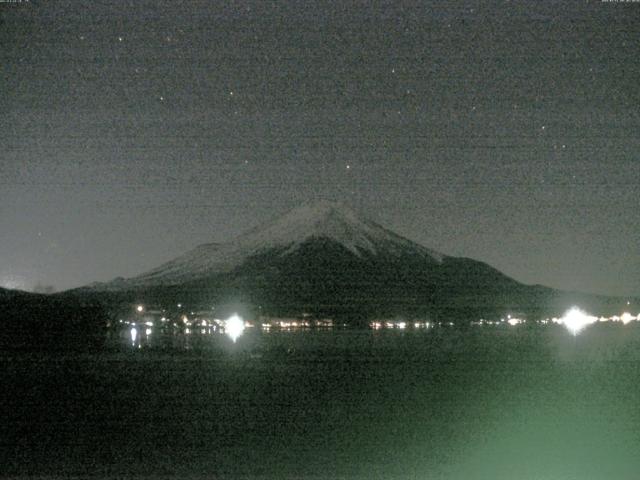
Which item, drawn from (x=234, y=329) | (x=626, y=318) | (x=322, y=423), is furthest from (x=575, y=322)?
(x=322, y=423)

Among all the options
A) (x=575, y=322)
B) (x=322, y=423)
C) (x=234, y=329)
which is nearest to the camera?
(x=322, y=423)

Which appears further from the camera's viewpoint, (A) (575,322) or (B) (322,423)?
(A) (575,322)

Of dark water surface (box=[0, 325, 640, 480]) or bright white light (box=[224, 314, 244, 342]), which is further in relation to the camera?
bright white light (box=[224, 314, 244, 342])

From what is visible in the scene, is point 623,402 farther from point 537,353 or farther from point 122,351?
point 122,351

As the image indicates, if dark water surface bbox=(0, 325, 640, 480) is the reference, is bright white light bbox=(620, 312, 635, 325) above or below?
above

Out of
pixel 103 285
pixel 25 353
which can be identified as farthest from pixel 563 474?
pixel 103 285

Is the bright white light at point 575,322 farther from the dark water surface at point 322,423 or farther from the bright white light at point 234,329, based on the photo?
the dark water surface at point 322,423

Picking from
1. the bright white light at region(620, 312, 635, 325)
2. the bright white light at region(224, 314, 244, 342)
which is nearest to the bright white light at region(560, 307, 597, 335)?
the bright white light at region(620, 312, 635, 325)

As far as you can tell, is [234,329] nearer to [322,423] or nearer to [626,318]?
[626,318]

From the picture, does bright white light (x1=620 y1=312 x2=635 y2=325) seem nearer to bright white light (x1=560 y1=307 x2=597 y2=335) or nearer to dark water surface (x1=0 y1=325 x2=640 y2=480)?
bright white light (x1=560 y1=307 x2=597 y2=335)
